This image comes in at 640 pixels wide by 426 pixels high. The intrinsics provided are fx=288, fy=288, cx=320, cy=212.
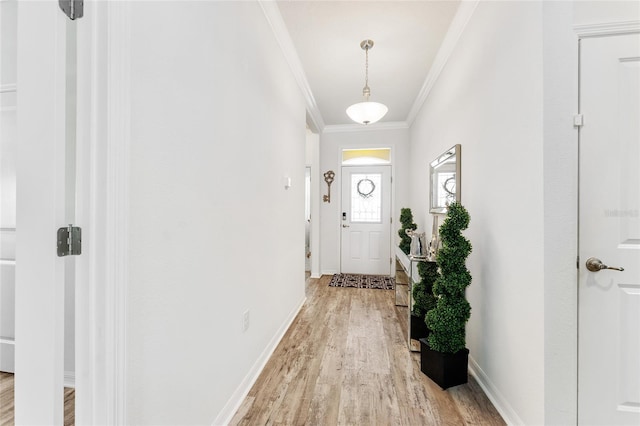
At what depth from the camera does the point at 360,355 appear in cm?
231

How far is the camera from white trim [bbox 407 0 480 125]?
2180 mm

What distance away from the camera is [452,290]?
6.33ft

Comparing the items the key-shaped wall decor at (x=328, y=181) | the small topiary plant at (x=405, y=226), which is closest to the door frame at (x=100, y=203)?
the small topiary plant at (x=405, y=226)

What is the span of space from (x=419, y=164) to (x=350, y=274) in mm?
2298

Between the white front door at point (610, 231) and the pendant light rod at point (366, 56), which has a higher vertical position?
the pendant light rod at point (366, 56)

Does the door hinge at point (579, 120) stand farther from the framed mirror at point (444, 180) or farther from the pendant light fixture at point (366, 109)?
the pendant light fixture at point (366, 109)

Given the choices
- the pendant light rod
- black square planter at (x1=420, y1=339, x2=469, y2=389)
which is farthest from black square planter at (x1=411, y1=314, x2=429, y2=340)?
the pendant light rod

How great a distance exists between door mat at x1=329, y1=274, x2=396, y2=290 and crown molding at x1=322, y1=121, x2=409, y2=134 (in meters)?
2.60

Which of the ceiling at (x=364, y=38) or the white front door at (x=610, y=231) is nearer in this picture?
the white front door at (x=610, y=231)

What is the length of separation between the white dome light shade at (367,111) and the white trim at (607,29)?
1.59 meters

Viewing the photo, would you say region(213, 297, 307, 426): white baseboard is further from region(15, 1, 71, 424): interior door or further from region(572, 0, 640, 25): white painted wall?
region(572, 0, 640, 25): white painted wall

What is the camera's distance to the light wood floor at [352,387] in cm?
161

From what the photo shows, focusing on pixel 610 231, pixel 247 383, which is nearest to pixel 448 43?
pixel 610 231

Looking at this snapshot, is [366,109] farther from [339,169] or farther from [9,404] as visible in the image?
[9,404]
